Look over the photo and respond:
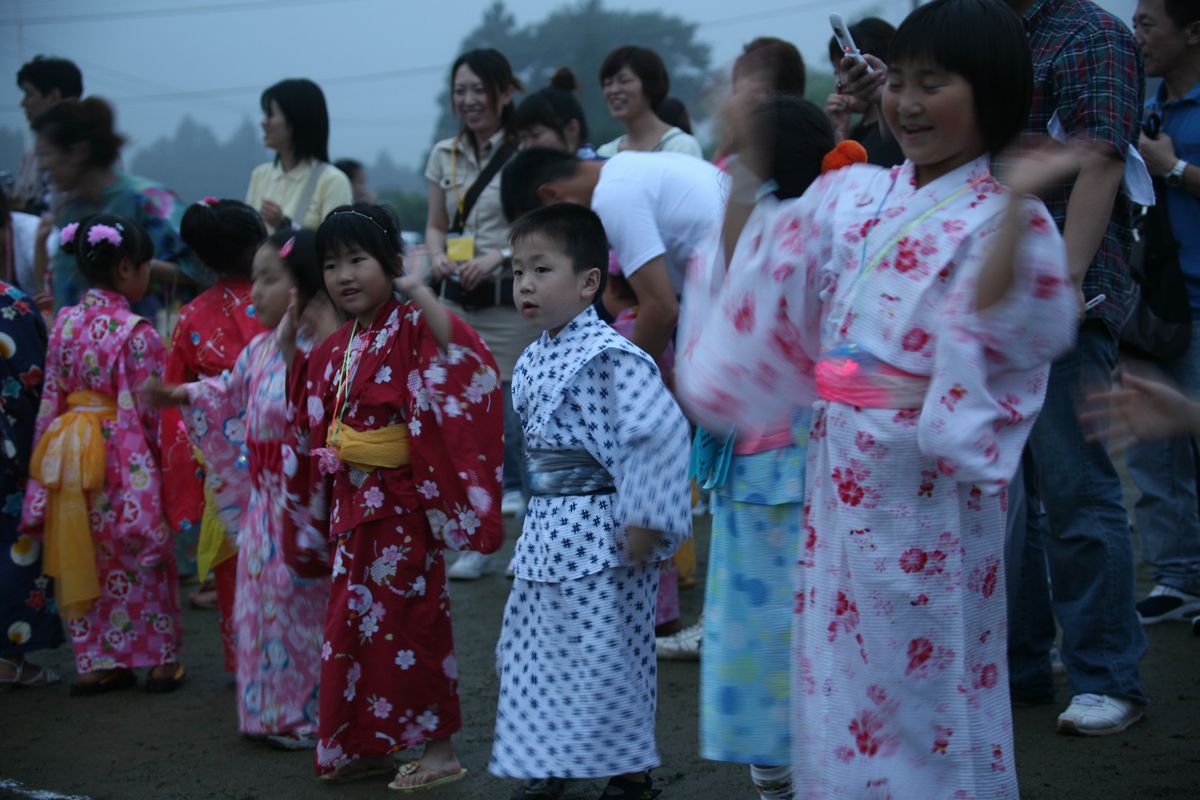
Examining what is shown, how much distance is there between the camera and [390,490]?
147 inches

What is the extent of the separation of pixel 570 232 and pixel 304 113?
317cm

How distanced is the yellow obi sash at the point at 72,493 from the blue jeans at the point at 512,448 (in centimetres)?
190

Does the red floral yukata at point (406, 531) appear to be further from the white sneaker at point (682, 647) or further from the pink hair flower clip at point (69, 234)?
the pink hair flower clip at point (69, 234)

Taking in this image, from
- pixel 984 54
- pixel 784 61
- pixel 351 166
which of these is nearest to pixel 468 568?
pixel 784 61

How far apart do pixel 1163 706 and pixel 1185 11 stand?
97.2 inches

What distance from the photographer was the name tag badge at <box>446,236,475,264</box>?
6062 millimetres

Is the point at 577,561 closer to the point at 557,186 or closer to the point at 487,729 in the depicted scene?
the point at 487,729

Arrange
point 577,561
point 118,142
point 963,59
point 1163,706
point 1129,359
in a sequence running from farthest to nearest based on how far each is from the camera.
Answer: point 118,142 → point 1129,359 → point 1163,706 → point 577,561 → point 963,59

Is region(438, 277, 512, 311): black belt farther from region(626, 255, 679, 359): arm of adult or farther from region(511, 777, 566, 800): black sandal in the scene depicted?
region(511, 777, 566, 800): black sandal

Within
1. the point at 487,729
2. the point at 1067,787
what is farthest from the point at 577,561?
the point at 1067,787

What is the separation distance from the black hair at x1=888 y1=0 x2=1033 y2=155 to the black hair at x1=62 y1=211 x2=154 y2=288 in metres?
3.48

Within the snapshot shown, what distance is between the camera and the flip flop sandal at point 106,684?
4828 mm

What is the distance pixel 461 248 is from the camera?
19.9 feet

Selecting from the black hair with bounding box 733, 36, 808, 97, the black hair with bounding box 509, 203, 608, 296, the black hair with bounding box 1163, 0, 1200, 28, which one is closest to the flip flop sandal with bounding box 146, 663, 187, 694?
the black hair with bounding box 509, 203, 608, 296
